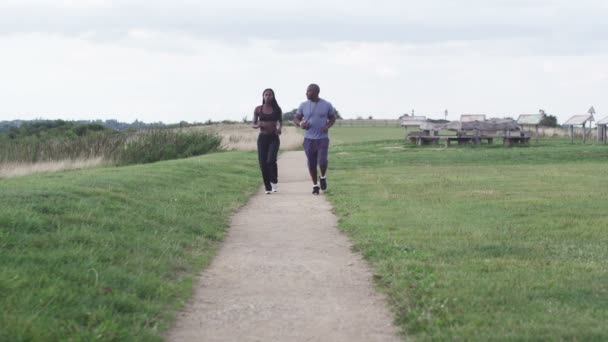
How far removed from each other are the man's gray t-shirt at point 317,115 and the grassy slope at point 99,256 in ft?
7.64

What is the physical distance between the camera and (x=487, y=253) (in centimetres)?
809

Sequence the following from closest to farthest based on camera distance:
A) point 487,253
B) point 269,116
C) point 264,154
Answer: point 487,253
point 269,116
point 264,154

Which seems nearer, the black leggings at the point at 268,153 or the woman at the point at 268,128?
the woman at the point at 268,128

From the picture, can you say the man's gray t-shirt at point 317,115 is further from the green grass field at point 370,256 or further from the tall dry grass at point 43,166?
the tall dry grass at point 43,166

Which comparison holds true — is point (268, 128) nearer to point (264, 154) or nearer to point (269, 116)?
point (269, 116)

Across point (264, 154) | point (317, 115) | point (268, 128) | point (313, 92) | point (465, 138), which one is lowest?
point (465, 138)

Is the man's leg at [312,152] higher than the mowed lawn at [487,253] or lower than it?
higher

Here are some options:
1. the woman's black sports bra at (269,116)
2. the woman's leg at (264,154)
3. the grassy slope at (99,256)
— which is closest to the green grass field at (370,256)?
the grassy slope at (99,256)

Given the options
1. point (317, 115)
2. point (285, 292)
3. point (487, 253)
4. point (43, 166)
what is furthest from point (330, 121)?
point (43, 166)

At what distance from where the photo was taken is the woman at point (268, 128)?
1488cm

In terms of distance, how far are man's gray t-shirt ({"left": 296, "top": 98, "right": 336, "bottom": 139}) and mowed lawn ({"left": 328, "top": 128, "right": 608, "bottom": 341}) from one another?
1.20m

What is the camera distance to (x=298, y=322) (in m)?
5.66

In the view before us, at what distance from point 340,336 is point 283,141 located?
38068 millimetres

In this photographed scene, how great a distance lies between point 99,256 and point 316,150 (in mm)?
7909
